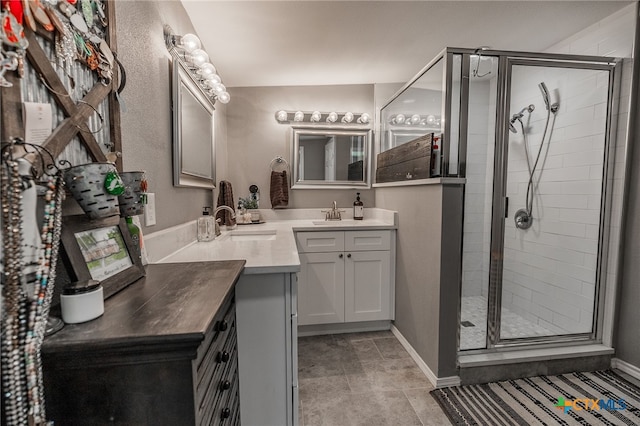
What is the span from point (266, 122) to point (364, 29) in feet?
4.15

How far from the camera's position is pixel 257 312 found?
3.84 ft

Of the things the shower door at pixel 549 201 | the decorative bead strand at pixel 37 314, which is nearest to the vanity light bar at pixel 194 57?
the decorative bead strand at pixel 37 314

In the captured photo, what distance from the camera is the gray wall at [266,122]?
2771 millimetres

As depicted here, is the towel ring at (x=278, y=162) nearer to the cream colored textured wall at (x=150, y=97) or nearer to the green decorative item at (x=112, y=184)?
the cream colored textured wall at (x=150, y=97)

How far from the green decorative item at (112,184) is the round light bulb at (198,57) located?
1.11 m

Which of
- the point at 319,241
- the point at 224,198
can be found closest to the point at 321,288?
the point at 319,241

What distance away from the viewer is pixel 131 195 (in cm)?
85

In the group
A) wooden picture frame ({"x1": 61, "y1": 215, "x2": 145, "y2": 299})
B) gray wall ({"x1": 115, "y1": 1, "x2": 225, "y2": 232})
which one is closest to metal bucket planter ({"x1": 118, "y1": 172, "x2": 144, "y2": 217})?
wooden picture frame ({"x1": 61, "y1": 215, "x2": 145, "y2": 299})

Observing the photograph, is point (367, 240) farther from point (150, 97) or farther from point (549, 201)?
point (150, 97)

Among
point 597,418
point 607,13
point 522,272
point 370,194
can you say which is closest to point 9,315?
point 597,418

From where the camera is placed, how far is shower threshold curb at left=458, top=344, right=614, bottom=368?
1.70m

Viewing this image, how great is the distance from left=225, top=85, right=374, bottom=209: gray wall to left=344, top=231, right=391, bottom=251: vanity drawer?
2.44 feet

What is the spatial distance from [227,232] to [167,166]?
805mm

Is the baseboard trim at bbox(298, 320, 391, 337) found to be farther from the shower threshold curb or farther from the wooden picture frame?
the wooden picture frame
